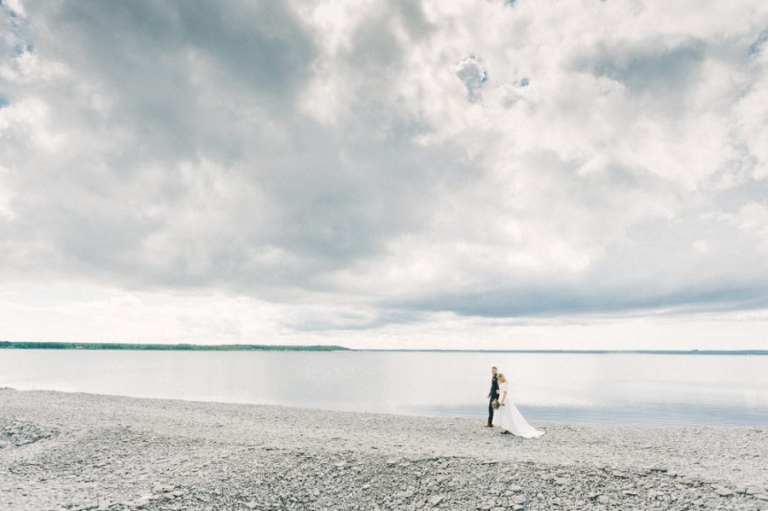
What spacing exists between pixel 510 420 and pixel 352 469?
35.7ft

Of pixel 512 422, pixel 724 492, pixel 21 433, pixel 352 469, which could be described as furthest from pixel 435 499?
pixel 21 433

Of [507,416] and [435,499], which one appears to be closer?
[435,499]

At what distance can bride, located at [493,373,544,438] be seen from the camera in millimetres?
21469

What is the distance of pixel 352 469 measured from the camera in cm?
1397

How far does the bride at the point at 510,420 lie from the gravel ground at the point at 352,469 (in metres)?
0.85

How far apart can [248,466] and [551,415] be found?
32479 millimetres

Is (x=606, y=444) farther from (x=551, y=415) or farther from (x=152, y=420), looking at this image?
(x=152, y=420)

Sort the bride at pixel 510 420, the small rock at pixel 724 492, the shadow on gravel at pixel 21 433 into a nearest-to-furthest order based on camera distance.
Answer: the small rock at pixel 724 492, the shadow on gravel at pixel 21 433, the bride at pixel 510 420

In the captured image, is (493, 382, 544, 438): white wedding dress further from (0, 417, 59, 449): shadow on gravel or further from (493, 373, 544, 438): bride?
(0, 417, 59, 449): shadow on gravel

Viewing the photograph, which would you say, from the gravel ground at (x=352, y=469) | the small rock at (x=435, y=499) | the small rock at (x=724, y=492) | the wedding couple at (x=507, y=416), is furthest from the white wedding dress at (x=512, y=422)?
the small rock at (x=435, y=499)

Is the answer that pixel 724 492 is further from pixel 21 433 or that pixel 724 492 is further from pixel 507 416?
pixel 21 433

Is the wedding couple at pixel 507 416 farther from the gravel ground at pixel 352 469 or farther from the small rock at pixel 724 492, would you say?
the small rock at pixel 724 492

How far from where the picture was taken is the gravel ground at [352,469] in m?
11.9

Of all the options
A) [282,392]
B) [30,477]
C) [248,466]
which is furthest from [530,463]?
[282,392]
